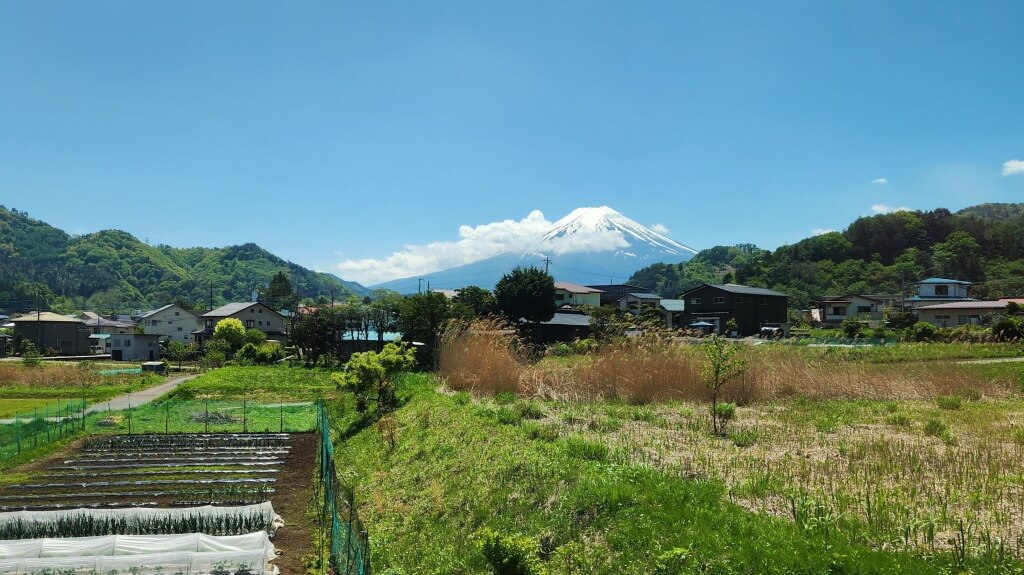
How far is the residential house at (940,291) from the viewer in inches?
1929

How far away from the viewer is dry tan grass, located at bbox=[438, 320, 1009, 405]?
12.7 m

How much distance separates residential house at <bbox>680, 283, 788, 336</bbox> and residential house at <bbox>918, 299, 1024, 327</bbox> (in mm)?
8940

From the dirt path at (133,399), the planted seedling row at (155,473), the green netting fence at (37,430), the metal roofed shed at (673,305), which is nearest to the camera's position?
the planted seedling row at (155,473)

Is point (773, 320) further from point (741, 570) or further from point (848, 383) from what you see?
point (741, 570)

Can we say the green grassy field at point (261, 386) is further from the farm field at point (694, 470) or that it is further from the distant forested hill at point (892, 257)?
the distant forested hill at point (892, 257)

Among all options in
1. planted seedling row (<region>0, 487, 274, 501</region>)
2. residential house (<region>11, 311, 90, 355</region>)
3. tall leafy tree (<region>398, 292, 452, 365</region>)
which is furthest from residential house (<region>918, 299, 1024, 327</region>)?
residential house (<region>11, 311, 90, 355</region>)

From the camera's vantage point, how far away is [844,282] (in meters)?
64.1

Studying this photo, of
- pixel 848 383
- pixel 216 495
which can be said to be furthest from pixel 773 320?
pixel 216 495

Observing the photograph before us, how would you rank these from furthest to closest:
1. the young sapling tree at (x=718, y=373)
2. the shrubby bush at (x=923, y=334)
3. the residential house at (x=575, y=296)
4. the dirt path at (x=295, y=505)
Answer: the residential house at (x=575, y=296) < the shrubby bush at (x=923, y=334) < the young sapling tree at (x=718, y=373) < the dirt path at (x=295, y=505)

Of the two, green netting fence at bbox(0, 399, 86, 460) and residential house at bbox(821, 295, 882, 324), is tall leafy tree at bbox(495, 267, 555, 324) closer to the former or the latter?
green netting fence at bbox(0, 399, 86, 460)

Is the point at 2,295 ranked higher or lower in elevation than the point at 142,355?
higher

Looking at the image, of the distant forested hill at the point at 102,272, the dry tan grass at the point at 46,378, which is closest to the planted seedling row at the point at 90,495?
the dry tan grass at the point at 46,378

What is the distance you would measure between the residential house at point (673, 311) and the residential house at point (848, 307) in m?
12.2

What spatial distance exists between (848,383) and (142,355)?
49357 millimetres
